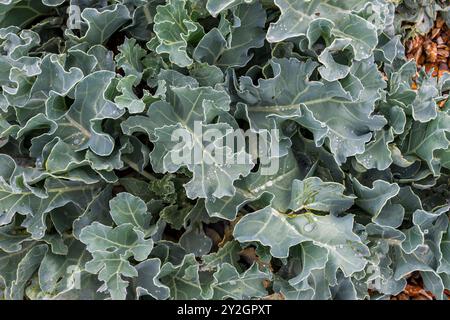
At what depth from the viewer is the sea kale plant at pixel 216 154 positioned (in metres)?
2.18

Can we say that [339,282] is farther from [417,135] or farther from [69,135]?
[69,135]

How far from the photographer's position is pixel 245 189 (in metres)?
2.34

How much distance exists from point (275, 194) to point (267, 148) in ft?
0.68

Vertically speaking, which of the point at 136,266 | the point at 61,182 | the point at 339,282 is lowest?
the point at 339,282

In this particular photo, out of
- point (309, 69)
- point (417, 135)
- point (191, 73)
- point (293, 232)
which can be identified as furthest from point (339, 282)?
point (191, 73)

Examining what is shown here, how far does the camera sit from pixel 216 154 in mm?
2098

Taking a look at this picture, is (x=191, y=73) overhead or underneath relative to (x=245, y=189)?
overhead

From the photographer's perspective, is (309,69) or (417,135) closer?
(309,69)

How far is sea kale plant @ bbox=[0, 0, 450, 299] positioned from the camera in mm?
2176

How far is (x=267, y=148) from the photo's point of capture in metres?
2.29

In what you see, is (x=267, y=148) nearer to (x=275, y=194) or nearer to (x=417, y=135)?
(x=275, y=194)

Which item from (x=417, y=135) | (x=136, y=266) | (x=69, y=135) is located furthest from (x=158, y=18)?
(x=417, y=135)

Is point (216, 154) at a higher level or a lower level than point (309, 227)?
higher

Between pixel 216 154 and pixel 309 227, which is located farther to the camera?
pixel 309 227
